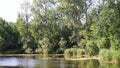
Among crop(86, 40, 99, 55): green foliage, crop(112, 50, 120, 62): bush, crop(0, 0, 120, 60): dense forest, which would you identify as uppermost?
crop(0, 0, 120, 60): dense forest

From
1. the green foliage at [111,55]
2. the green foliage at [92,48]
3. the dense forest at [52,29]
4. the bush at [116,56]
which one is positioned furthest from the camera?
the dense forest at [52,29]

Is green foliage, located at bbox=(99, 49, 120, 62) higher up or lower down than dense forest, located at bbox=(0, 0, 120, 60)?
lower down

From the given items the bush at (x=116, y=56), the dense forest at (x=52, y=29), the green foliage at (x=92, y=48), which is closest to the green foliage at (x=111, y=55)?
the bush at (x=116, y=56)

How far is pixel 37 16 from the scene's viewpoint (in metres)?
68.6

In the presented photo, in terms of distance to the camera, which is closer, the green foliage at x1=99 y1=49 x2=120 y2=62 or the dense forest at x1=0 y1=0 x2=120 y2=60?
the green foliage at x1=99 y1=49 x2=120 y2=62

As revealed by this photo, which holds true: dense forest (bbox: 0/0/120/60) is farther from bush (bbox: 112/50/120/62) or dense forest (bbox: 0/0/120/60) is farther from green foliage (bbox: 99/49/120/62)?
bush (bbox: 112/50/120/62)

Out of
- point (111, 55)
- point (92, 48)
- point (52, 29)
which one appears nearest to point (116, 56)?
point (111, 55)

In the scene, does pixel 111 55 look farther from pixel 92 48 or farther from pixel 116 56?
pixel 92 48

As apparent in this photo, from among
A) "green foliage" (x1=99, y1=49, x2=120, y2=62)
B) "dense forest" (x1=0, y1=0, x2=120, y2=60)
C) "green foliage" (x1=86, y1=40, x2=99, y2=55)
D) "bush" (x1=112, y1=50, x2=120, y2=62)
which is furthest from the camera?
"dense forest" (x1=0, y1=0, x2=120, y2=60)

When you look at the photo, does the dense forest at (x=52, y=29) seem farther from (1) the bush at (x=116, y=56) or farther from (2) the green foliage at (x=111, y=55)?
(1) the bush at (x=116, y=56)

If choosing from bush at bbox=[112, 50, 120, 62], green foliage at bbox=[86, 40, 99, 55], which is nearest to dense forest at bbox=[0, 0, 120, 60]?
green foliage at bbox=[86, 40, 99, 55]

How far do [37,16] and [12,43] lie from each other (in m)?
9.45

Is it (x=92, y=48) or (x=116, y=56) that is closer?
(x=116, y=56)

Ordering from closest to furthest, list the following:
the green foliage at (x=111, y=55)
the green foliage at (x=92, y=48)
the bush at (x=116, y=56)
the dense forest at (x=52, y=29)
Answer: the bush at (x=116, y=56) → the green foliage at (x=111, y=55) → the green foliage at (x=92, y=48) → the dense forest at (x=52, y=29)
